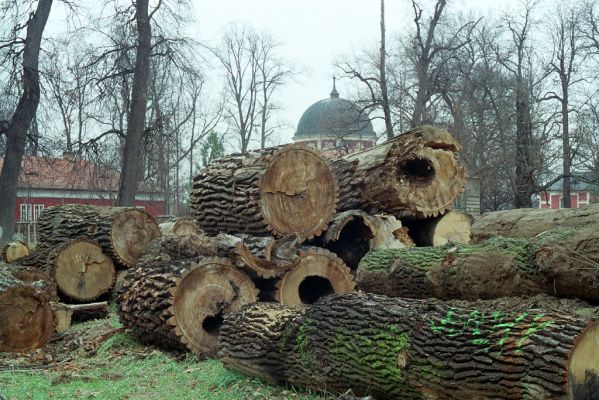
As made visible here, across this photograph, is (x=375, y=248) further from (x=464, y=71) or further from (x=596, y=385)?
(x=464, y=71)

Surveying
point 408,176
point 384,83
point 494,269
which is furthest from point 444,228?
point 384,83

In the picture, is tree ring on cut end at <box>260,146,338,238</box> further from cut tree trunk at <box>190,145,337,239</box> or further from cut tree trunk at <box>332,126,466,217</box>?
cut tree trunk at <box>332,126,466,217</box>

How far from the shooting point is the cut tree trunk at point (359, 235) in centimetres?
880

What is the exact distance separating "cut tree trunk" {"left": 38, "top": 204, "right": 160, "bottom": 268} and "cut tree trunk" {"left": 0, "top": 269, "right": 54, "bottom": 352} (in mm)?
3326

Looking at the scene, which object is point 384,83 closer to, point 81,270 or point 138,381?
point 81,270

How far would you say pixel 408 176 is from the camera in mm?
9500

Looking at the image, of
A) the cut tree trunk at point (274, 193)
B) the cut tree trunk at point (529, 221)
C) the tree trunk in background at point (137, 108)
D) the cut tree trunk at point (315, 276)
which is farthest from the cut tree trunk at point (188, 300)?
the tree trunk in background at point (137, 108)

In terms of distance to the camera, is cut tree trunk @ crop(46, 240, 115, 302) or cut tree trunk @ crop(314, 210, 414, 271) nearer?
cut tree trunk @ crop(314, 210, 414, 271)

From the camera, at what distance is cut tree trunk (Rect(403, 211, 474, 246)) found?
958cm

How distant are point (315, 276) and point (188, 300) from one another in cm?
162

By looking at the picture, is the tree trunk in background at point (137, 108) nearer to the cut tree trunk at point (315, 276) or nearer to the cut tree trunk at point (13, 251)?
the cut tree trunk at point (13, 251)

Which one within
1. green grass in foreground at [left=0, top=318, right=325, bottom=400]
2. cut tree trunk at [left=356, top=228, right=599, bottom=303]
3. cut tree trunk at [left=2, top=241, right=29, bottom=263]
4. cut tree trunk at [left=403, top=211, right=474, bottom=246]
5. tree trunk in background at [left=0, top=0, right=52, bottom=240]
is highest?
tree trunk in background at [left=0, top=0, right=52, bottom=240]

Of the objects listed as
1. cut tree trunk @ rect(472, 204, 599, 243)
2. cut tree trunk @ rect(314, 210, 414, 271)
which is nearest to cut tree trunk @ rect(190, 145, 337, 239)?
cut tree trunk @ rect(314, 210, 414, 271)

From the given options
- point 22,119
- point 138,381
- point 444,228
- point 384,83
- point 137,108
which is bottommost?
point 138,381
